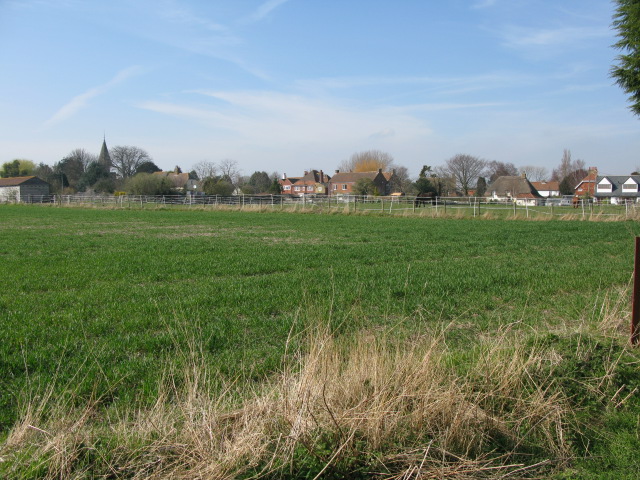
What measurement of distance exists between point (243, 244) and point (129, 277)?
744 centimetres

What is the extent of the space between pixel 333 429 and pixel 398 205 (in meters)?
51.4

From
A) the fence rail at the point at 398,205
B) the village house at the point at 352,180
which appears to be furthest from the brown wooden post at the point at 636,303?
the village house at the point at 352,180

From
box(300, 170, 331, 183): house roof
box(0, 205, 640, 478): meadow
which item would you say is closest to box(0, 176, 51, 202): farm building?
box(300, 170, 331, 183): house roof

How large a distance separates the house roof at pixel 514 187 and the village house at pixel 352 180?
23741 mm

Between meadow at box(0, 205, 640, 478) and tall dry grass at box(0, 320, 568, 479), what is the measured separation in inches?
0.6

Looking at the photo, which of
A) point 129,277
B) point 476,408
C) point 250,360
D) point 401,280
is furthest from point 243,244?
point 476,408

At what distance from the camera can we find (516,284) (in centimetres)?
993

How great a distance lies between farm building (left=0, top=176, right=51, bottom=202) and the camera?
84188 millimetres

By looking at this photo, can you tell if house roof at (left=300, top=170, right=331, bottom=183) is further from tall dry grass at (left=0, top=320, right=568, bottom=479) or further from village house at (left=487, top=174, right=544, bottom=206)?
tall dry grass at (left=0, top=320, right=568, bottom=479)

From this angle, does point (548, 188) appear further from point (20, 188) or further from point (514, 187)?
point (20, 188)

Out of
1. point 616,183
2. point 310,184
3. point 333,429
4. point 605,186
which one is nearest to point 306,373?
point 333,429

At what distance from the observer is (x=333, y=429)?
3430 millimetres

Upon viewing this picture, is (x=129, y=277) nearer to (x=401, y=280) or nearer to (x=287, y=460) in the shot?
(x=401, y=280)

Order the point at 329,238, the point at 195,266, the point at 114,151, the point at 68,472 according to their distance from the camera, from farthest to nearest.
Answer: the point at 114,151 < the point at 329,238 < the point at 195,266 < the point at 68,472
